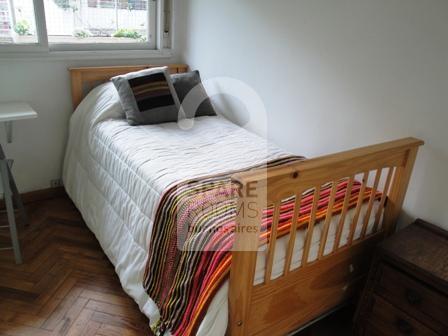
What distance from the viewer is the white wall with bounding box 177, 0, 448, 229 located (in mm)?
1558

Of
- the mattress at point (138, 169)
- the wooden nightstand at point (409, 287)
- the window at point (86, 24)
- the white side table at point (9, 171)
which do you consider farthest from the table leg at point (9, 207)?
the wooden nightstand at point (409, 287)

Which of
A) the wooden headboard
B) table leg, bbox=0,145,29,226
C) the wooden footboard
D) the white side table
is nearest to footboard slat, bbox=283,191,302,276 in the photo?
the wooden footboard

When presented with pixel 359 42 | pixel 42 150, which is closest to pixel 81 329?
pixel 42 150

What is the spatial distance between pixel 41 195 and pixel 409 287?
245cm

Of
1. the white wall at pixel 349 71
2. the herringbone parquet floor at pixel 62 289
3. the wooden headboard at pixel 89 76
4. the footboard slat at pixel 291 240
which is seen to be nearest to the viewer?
the footboard slat at pixel 291 240

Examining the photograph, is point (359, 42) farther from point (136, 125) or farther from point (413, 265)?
point (136, 125)

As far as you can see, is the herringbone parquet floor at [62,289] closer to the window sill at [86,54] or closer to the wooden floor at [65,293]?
the wooden floor at [65,293]

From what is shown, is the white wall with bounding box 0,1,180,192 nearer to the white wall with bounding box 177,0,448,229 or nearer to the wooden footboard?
the white wall with bounding box 177,0,448,229

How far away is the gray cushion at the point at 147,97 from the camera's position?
2.36 metres

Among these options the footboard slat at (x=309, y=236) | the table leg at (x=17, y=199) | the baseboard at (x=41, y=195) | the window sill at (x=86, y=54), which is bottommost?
the baseboard at (x=41, y=195)

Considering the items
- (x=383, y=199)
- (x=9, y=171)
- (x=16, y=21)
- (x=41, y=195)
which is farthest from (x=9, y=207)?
(x=383, y=199)

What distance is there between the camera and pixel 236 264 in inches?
46.9

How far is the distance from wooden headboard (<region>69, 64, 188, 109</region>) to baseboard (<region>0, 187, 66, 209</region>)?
65 cm

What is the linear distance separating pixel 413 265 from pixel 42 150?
7.88 ft
